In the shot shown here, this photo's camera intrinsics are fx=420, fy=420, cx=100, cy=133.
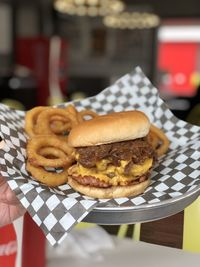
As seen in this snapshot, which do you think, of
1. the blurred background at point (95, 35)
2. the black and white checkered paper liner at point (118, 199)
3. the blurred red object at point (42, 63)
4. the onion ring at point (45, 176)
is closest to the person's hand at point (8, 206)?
the black and white checkered paper liner at point (118, 199)

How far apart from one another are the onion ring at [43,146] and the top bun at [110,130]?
9cm

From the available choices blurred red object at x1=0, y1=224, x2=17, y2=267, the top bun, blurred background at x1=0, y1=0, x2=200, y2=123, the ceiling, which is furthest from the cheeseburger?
the ceiling

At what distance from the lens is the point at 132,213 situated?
1.00m

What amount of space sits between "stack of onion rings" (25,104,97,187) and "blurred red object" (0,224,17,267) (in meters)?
0.22

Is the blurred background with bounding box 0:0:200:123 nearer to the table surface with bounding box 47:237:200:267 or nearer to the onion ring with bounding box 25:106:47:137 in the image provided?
the onion ring with bounding box 25:106:47:137

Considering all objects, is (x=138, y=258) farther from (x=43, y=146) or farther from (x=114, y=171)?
(x=43, y=146)

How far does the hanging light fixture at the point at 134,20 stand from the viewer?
10.8m

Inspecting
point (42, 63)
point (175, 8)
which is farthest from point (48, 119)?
point (175, 8)

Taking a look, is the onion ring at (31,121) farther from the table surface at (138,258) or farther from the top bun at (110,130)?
the table surface at (138,258)

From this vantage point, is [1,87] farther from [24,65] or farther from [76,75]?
[76,75]

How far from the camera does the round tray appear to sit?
1.00 metres

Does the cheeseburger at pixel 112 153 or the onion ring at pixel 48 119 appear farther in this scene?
the onion ring at pixel 48 119

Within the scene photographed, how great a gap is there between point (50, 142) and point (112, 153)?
8.6 inches

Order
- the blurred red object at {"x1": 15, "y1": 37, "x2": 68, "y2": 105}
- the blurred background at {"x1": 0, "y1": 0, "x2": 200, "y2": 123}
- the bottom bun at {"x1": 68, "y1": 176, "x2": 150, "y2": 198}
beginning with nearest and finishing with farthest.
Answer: the bottom bun at {"x1": 68, "y1": 176, "x2": 150, "y2": 198} < the blurred red object at {"x1": 15, "y1": 37, "x2": 68, "y2": 105} < the blurred background at {"x1": 0, "y1": 0, "x2": 200, "y2": 123}
